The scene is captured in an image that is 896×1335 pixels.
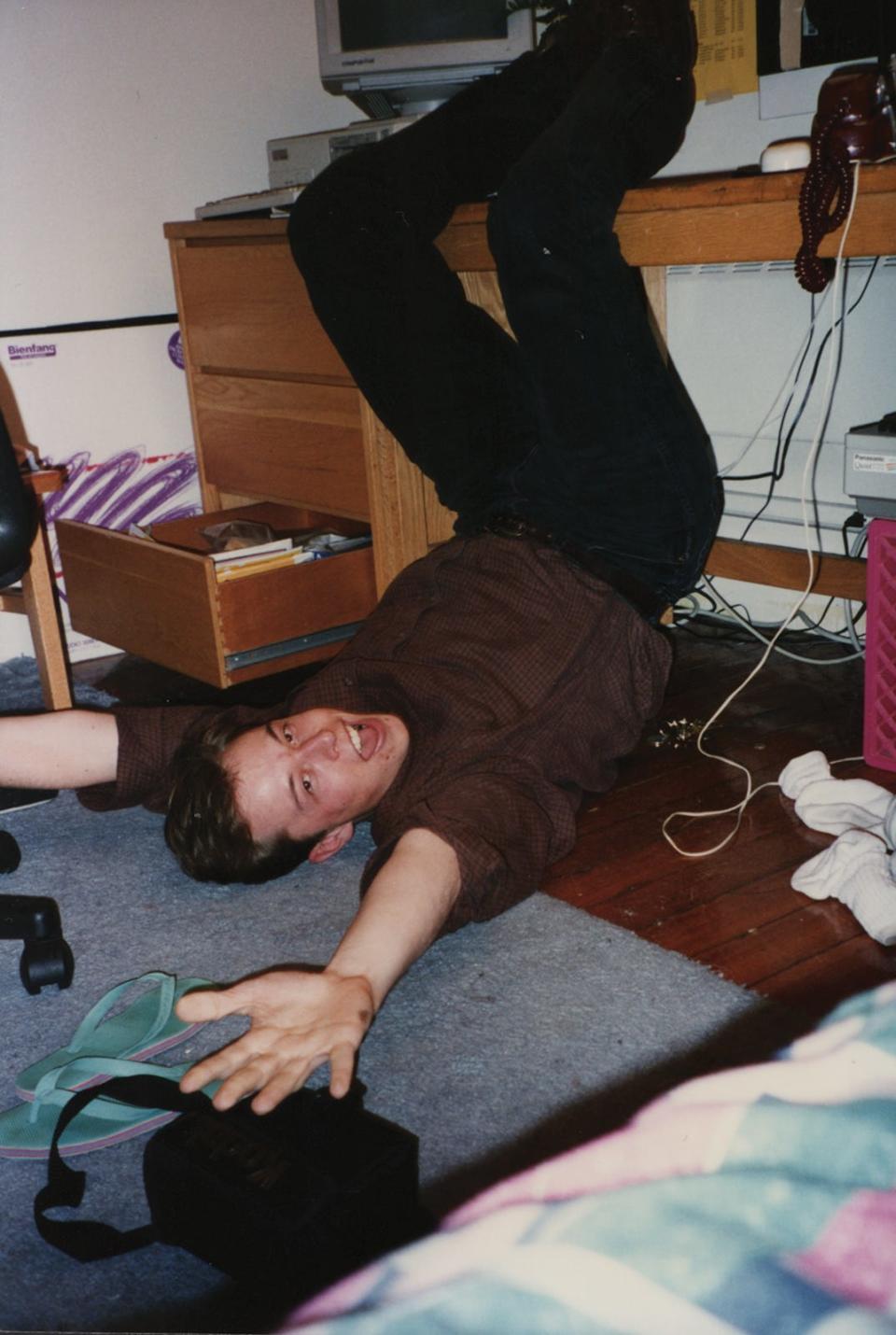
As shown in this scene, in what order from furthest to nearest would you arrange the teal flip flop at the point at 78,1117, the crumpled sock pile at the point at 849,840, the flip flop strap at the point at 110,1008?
1. the crumpled sock pile at the point at 849,840
2. the flip flop strap at the point at 110,1008
3. the teal flip flop at the point at 78,1117

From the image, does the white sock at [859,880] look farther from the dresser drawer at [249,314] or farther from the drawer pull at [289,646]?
→ the dresser drawer at [249,314]

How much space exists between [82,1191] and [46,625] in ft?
3.52

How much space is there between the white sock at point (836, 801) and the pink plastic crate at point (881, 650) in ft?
0.33

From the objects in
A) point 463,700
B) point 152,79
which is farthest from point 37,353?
point 463,700

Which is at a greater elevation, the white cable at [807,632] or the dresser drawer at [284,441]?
the dresser drawer at [284,441]

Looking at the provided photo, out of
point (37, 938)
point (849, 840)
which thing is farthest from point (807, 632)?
point (37, 938)

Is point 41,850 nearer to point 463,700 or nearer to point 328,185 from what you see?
point 463,700

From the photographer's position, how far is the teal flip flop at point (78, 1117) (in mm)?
978

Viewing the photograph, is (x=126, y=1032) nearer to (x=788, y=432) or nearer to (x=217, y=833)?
(x=217, y=833)

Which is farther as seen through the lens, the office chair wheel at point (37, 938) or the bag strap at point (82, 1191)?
the office chair wheel at point (37, 938)

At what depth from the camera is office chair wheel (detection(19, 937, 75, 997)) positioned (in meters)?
1.19

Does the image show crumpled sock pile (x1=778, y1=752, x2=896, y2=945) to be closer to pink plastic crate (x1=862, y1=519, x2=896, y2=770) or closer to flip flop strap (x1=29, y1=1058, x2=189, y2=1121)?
pink plastic crate (x1=862, y1=519, x2=896, y2=770)

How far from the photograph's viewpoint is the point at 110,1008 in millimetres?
1182

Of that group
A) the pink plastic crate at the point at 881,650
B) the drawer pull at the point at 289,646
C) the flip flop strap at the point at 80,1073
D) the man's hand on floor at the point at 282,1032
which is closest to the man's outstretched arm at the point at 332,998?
the man's hand on floor at the point at 282,1032
